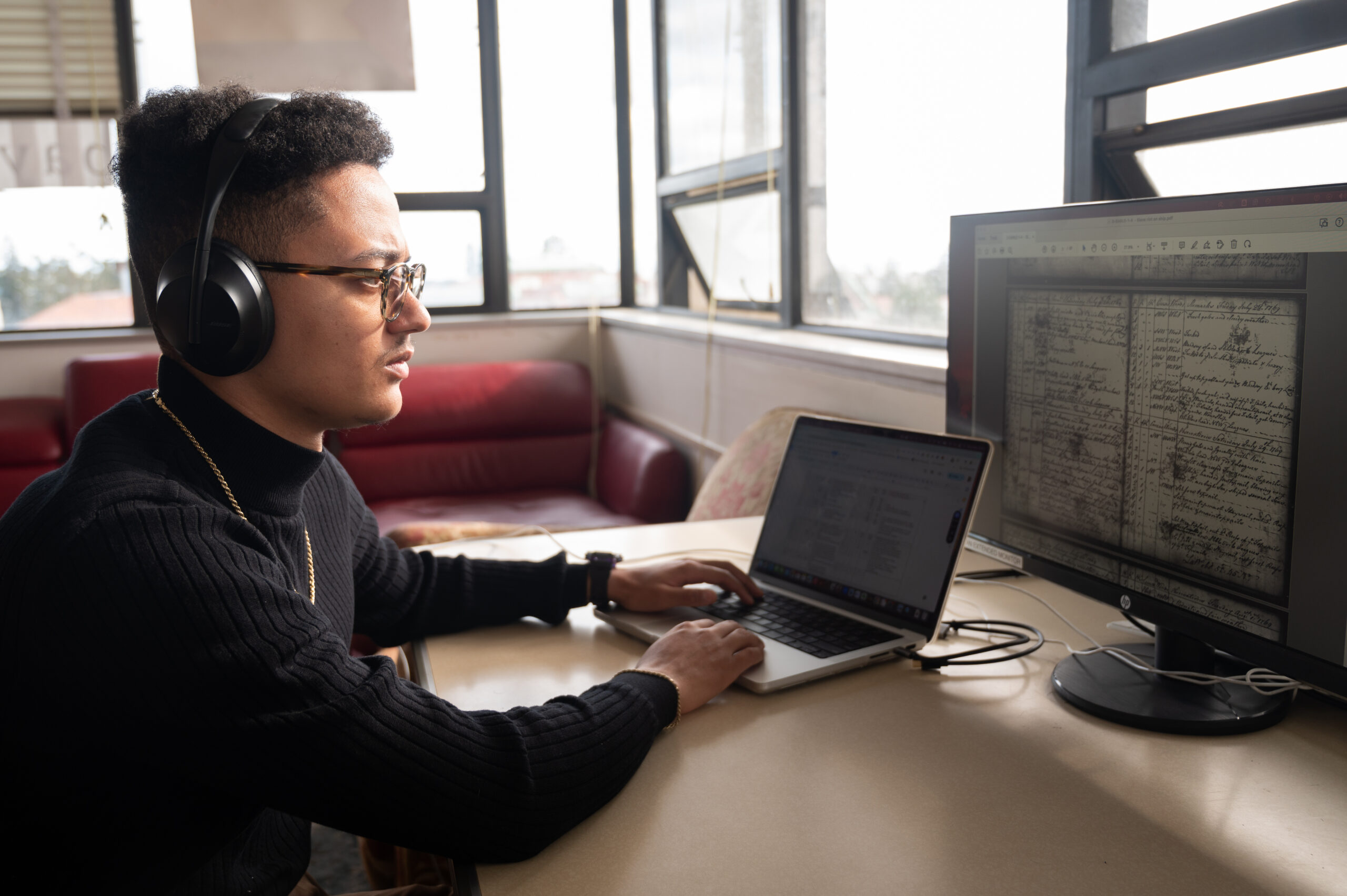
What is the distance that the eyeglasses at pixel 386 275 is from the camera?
88cm

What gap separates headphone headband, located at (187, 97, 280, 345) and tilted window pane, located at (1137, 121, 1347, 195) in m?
1.04

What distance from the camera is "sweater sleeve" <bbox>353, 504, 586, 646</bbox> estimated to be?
1.21 meters

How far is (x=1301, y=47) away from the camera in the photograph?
1.25 meters

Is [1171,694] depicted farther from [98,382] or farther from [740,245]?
[98,382]

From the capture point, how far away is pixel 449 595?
122 centimetres

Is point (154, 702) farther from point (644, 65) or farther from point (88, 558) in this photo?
point (644, 65)

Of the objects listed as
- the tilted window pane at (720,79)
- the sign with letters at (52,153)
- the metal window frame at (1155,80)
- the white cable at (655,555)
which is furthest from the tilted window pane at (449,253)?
the metal window frame at (1155,80)

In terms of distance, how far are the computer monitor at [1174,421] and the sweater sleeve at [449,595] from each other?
0.50 m

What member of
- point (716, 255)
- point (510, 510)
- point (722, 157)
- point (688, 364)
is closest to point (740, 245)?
point (716, 255)

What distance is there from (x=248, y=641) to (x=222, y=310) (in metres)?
0.28

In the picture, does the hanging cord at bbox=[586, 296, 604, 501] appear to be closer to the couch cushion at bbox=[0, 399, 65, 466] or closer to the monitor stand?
the couch cushion at bbox=[0, 399, 65, 466]

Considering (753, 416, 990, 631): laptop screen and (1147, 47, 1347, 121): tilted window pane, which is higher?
(1147, 47, 1347, 121): tilted window pane

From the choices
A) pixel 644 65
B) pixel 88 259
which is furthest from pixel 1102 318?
pixel 88 259

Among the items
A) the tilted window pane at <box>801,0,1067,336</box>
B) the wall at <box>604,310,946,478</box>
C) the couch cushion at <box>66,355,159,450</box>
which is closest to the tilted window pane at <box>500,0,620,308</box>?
the wall at <box>604,310,946,478</box>
